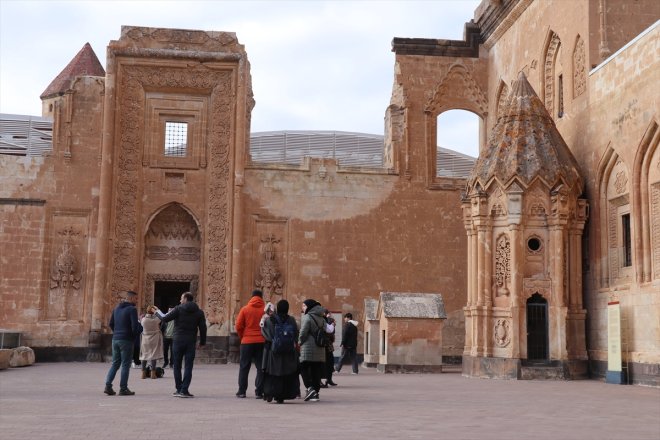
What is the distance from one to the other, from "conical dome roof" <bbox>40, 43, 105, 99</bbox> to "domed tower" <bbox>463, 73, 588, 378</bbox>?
3268 centimetres

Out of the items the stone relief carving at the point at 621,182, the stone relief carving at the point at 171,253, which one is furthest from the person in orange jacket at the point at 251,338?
the stone relief carving at the point at 171,253

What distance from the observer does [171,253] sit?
95.0ft

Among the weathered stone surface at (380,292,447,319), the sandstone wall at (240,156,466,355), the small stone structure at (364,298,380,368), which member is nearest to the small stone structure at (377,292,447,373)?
the weathered stone surface at (380,292,447,319)

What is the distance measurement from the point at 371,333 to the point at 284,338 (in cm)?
1264

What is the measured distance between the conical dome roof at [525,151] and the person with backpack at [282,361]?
32.3 feet

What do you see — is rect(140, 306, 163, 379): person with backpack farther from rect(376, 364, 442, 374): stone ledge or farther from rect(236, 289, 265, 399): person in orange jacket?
rect(376, 364, 442, 374): stone ledge

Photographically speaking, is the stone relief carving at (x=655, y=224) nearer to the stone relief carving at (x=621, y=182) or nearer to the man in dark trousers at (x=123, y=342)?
the stone relief carving at (x=621, y=182)

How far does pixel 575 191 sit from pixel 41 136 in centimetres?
2173

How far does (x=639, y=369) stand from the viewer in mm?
18484

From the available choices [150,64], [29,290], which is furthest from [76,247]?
[150,64]

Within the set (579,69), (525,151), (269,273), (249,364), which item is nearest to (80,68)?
(269,273)

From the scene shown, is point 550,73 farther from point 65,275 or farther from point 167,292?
point 65,275

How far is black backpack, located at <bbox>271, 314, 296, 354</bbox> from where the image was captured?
12.5 m

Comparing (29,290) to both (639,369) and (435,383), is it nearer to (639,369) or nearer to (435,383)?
(435,383)
